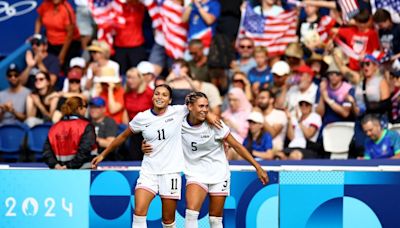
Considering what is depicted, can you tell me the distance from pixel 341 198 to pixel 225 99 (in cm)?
425

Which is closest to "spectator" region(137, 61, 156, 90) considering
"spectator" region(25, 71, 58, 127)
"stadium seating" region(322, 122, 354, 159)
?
"spectator" region(25, 71, 58, 127)

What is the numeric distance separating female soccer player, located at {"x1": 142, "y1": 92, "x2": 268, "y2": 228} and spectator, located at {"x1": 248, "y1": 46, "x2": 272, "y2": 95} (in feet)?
13.4

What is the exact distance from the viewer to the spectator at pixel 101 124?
16719 millimetres

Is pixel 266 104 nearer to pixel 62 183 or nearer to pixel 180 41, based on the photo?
pixel 180 41

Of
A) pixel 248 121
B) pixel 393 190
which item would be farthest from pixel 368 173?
pixel 248 121

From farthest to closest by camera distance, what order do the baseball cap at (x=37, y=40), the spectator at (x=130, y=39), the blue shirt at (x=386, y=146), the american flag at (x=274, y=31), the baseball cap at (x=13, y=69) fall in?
the baseball cap at (x=37, y=40), the baseball cap at (x=13, y=69), the spectator at (x=130, y=39), the american flag at (x=274, y=31), the blue shirt at (x=386, y=146)

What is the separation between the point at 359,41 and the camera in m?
16.9

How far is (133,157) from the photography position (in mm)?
16469

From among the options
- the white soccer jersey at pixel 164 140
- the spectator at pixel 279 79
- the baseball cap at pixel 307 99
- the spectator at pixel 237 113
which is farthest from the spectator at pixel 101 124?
the white soccer jersey at pixel 164 140

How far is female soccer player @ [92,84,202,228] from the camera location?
12945 millimetres

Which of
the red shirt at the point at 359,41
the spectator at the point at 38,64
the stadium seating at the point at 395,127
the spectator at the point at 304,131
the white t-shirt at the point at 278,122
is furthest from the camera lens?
the spectator at the point at 38,64

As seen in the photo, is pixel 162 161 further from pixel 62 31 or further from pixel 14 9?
pixel 14 9

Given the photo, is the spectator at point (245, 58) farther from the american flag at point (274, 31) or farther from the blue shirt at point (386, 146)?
the blue shirt at point (386, 146)

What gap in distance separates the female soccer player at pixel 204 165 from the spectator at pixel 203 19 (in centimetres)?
493
